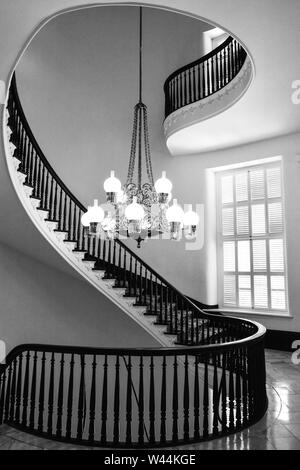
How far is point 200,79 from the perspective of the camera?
8398mm

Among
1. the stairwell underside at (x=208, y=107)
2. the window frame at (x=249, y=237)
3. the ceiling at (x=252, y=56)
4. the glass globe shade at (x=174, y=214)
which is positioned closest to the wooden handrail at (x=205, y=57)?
the stairwell underside at (x=208, y=107)

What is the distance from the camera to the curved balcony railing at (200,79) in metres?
7.29

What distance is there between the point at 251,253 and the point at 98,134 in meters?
4.93

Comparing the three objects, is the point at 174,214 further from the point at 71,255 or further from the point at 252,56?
the point at 71,255

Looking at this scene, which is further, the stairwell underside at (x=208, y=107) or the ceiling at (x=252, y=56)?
the stairwell underside at (x=208, y=107)

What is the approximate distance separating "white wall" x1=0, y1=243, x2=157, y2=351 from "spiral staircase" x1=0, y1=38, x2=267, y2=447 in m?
0.53

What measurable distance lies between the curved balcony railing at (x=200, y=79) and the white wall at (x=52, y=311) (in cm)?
455

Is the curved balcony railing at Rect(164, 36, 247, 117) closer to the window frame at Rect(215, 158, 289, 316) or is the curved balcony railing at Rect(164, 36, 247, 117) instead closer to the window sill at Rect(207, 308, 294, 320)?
the window frame at Rect(215, 158, 289, 316)

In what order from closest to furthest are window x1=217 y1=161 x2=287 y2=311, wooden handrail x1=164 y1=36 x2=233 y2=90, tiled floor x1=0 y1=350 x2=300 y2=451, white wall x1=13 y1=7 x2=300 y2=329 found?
tiled floor x1=0 y1=350 x2=300 y2=451 → wooden handrail x1=164 y1=36 x2=233 y2=90 → window x1=217 y1=161 x2=287 y2=311 → white wall x1=13 y1=7 x2=300 y2=329

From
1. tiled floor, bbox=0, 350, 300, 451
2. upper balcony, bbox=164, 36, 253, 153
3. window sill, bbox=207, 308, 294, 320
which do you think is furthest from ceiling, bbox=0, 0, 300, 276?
window sill, bbox=207, 308, 294, 320

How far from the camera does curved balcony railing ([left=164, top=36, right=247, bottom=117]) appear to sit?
7285mm

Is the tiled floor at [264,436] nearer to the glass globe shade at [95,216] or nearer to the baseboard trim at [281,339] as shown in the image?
the glass globe shade at [95,216]

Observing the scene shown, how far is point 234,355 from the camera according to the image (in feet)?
13.5

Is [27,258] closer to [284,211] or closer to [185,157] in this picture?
[185,157]
